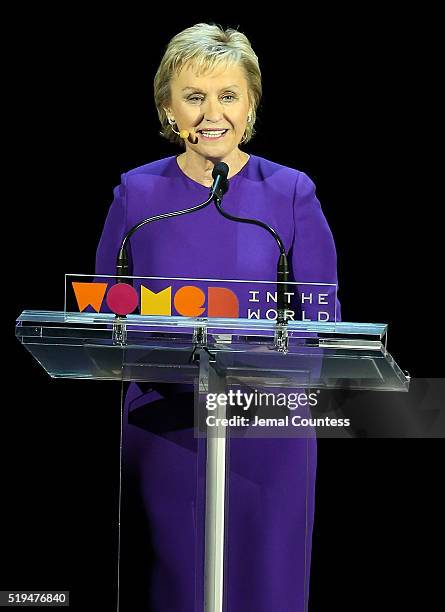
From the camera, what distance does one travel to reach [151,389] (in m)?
3.90

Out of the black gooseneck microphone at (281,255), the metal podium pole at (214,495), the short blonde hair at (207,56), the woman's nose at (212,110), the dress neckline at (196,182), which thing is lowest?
the metal podium pole at (214,495)

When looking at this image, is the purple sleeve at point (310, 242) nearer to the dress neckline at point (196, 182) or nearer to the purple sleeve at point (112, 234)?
the dress neckline at point (196, 182)

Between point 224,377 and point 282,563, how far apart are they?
0.59 meters

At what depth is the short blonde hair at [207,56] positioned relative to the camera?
4.37m

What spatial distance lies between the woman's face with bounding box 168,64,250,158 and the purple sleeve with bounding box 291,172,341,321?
10.7 inches

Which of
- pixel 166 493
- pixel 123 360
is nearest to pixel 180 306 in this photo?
pixel 123 360

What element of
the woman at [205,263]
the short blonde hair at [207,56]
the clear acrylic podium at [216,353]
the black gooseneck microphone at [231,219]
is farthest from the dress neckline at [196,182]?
the clear acrylic podium at [216,353]

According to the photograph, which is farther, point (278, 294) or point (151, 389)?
point (151, 389)

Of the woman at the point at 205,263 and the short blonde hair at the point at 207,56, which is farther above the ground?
Result: the short blonde hair at the point at 207,56

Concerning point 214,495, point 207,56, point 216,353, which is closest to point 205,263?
point 207,56

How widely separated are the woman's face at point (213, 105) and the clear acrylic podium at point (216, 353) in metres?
1.00

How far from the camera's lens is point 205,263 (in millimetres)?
A: 4324

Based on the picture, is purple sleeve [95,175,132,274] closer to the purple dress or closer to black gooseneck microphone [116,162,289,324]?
the purple dress

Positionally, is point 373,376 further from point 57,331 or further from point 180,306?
point 57,331
